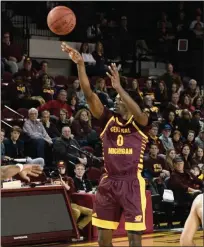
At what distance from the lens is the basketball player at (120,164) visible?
7234 mm

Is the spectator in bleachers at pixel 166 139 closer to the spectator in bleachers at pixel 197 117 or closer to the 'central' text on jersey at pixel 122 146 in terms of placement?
the spectator in bleachers at pixel 197 117

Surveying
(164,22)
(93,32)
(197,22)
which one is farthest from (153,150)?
Answer: (197,22)

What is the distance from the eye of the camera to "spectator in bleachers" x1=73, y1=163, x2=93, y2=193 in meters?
12.1

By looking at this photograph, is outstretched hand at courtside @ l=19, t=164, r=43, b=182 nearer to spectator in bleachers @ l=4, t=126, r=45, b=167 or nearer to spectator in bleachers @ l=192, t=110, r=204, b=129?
spectator in bleachers @ l=4, t=126, r=45, b=167

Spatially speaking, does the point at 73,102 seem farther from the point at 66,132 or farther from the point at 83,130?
the point at 66,132

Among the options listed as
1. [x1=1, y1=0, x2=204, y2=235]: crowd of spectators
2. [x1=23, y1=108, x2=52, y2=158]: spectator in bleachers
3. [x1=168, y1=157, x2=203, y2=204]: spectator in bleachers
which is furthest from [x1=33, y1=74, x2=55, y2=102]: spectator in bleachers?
[x1=168, y1=157, x2=203, y2=204]: spectator in bleachers

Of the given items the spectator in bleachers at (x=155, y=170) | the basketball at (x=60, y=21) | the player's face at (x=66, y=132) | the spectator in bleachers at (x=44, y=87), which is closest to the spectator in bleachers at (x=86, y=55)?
the spectator in bleachers at (x=44, y=87)

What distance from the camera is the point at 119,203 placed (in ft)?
24.0

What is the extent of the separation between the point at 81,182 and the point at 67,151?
54.5 inches

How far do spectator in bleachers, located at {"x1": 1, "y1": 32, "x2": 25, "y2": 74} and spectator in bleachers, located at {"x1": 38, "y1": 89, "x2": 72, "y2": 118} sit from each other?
1655mm

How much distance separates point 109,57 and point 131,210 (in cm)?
1289

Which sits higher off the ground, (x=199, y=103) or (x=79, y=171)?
(x=199, y=103)

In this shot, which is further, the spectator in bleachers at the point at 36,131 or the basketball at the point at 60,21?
the spectator in bleachers at the point at 36,131

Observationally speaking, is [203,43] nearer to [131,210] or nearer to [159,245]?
[159,245]
